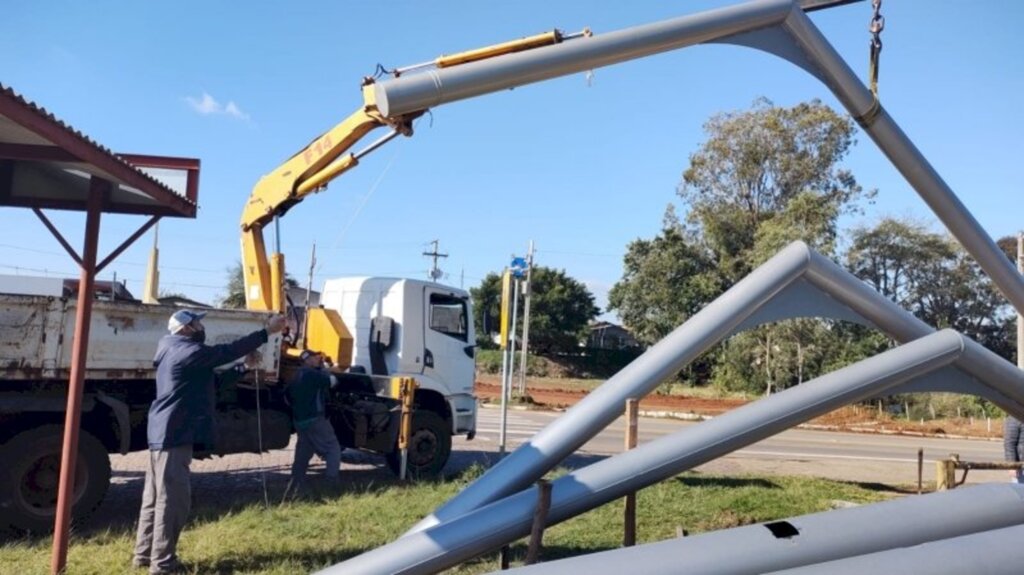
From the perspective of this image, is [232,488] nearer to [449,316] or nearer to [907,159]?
[449,316]

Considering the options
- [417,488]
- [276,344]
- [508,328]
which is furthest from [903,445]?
[276,344]

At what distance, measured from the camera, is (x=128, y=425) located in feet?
29.0

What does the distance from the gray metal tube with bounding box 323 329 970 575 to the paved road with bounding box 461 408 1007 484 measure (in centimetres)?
667

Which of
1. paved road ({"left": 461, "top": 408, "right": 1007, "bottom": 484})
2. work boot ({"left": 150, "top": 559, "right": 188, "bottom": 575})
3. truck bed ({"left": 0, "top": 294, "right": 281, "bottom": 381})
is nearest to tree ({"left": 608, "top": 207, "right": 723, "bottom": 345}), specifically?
paved road ({"left": 461, "top": 408, "right": 1007, "bottom": 484})

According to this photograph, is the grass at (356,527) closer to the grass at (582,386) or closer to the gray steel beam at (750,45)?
the gray steel beam at (750,45)

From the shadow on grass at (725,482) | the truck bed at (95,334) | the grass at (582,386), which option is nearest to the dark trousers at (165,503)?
the truck bed at (95,334)

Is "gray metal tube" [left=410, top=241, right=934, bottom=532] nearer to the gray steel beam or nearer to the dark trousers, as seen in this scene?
the gray steel beam

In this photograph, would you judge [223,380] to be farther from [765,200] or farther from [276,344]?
[765,200]

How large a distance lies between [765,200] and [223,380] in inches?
1542

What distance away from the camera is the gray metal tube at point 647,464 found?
4.12m

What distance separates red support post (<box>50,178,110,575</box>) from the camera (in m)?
6.33

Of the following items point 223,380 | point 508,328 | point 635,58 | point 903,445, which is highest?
point 635,58

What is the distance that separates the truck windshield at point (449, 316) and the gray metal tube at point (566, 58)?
765 cm

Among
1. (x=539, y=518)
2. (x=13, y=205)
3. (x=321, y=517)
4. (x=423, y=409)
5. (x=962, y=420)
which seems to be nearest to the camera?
(x=539, y=518)
